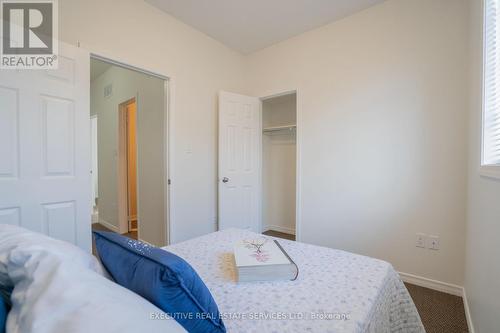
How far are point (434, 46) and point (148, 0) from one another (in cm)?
279

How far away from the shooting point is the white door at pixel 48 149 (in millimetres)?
1463

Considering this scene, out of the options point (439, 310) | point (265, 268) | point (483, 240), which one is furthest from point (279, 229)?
point (265, 268)

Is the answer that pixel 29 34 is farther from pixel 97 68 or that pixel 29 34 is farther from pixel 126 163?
pixel 97 68

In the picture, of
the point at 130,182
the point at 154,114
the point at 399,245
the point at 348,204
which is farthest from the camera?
the point at 130,182

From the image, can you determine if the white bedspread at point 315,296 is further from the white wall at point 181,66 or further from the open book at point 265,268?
the white wall at point 181,66

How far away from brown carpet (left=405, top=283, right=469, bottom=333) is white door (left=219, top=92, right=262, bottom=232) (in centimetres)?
198

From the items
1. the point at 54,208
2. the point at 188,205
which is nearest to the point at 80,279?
the point at 54,208

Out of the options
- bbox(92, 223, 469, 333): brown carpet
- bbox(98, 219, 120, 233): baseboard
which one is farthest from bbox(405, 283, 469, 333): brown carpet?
bbox(98, 219, 120, 233): baseboard

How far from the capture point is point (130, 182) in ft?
13.0

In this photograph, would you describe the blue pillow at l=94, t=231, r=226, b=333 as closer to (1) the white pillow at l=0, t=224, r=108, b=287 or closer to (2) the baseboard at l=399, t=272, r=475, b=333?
(1) the white pillow at l=0, t=224, r=108, b=287

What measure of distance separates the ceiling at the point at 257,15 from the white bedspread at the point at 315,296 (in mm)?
2429

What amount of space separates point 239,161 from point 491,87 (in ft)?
7.95

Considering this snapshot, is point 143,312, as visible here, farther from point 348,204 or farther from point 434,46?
point 434,46

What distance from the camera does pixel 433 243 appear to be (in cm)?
204
